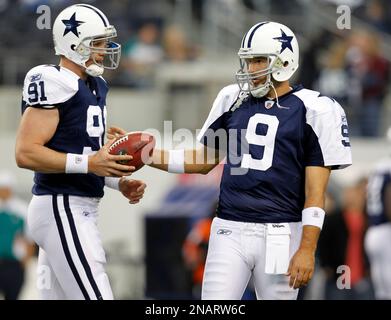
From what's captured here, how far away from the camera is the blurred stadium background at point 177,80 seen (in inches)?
521

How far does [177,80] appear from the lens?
1541cm

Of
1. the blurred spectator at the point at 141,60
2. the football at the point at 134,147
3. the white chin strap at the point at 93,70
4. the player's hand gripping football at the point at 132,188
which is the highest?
the blurred spectator at the point at 141,60

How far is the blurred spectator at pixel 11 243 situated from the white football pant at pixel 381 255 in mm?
3200

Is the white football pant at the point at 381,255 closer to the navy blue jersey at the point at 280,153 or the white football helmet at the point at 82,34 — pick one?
the navy blue jersey at the point at 280,153

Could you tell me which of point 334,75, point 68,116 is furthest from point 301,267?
point 334,75

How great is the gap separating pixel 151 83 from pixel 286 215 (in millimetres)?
8618

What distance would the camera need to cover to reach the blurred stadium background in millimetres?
13242

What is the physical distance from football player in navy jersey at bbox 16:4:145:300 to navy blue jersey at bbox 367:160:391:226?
170 inches

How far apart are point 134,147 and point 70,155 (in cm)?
36

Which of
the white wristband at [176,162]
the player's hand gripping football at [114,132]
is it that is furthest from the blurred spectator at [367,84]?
the player's hand gripping football at [114,132]

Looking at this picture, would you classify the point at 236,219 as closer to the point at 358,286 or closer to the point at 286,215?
the point at 286,215

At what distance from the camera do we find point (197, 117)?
49.4 feet

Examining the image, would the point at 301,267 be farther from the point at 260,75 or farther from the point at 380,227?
the point at 380,227

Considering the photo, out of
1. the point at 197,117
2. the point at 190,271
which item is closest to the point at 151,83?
the point at 197,117
